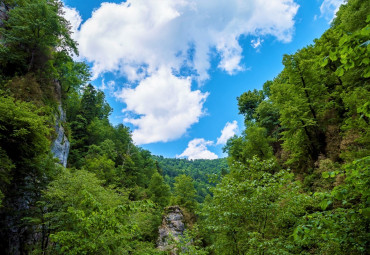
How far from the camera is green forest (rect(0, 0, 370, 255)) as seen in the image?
3707mm

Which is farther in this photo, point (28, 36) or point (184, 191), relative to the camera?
point (184, 191)

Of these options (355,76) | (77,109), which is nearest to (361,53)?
(355,76)

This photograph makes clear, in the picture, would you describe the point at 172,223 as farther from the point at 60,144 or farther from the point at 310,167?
the point at 310,167

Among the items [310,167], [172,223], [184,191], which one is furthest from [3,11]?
[310,167]

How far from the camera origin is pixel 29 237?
30.7 ft

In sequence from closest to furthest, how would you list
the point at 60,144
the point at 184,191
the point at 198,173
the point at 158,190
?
the point at 60,144 < the point at 184,191 < the point at 158,190 < the point at 198,173

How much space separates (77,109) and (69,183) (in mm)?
25271

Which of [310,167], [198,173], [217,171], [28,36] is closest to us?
[310,167]

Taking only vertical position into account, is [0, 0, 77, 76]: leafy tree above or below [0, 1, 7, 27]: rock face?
below

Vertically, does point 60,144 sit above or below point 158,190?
above

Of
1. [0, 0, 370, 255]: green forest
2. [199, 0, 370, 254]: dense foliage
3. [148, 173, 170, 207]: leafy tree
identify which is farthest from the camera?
[148, 173, 170, 207]: leafy tree

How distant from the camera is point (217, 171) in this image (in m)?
17.5

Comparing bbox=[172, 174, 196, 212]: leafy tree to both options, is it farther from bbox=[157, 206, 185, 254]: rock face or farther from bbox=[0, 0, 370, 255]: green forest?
bbox=[157, 206, 185, 254]: rock face

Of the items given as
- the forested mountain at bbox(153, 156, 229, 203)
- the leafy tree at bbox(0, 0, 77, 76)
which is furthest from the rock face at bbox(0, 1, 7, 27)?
the forested mountain at bbox(153, 156, 229, 203)
